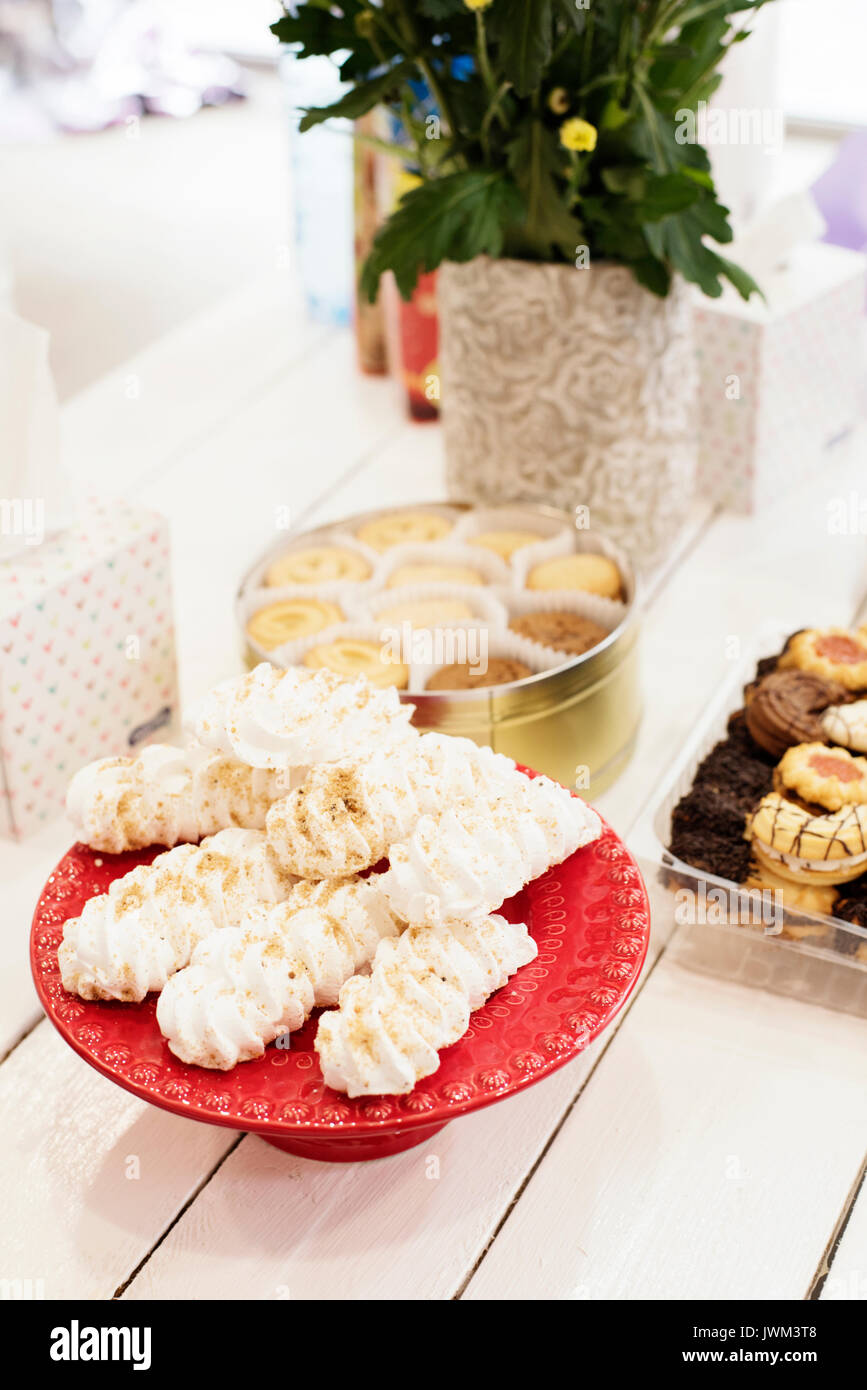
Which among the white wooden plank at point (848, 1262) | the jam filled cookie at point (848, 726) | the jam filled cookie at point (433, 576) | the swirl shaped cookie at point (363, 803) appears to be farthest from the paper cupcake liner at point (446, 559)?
the white wooden plank at point (848, 1262)

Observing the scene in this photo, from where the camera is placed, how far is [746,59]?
1.66 metres

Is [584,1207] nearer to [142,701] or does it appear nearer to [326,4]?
[142,701]

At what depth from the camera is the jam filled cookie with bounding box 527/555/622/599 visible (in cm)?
136

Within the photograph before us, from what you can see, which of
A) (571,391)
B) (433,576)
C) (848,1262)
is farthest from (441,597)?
(848,1262)

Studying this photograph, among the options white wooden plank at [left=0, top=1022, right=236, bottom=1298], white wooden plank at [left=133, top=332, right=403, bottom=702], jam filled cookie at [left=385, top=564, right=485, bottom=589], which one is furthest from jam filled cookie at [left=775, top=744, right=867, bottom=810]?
white wooden plank at [left=133, top=332, right=403, bottom=702]

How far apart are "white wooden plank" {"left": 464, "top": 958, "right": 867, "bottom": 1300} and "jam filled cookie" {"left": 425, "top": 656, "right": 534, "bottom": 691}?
28 cm

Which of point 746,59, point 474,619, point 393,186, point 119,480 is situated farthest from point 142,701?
point 746,59

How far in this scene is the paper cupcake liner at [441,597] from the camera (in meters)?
1.35

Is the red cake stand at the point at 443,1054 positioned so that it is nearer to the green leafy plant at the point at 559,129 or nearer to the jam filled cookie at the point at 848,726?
the jam filled cookie at the point at 848,726

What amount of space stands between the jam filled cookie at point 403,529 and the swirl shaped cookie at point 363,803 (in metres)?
0.50

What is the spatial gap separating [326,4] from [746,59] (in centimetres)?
56

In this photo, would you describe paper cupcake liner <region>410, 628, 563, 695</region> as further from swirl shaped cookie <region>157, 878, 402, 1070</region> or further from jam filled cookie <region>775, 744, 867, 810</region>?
swirl shaped cookie <region>157, 878, 402, 1070</region>

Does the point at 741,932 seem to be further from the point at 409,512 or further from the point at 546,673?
the point at 409,512

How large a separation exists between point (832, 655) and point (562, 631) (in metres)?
0.23
